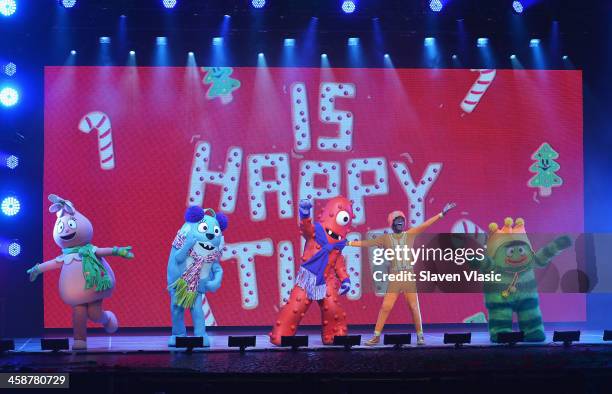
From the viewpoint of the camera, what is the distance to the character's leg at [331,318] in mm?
6449

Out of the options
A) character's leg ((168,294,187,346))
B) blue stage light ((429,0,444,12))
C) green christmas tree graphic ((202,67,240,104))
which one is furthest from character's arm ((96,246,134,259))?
blue stage light ((429,0,444,12))

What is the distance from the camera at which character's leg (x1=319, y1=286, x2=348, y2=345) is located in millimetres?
6449

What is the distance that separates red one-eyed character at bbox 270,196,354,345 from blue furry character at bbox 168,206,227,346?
0.71 meters

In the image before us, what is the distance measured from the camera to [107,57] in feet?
24.8

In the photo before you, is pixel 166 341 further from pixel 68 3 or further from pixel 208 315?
pixel 68 3

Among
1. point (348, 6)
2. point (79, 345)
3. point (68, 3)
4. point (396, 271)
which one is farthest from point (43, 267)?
point (348, 6)

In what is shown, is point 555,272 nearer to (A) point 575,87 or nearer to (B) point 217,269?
(A) point 575,87

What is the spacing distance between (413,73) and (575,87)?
1.78 metres

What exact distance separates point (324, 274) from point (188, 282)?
1172 mm

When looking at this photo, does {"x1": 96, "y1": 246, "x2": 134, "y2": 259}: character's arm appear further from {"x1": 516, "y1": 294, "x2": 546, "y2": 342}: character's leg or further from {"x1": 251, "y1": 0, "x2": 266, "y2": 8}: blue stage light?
{"x1": 516, "y1": 294, "x2": 546, "y2": 342}: character's leg

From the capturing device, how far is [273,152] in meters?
7.61

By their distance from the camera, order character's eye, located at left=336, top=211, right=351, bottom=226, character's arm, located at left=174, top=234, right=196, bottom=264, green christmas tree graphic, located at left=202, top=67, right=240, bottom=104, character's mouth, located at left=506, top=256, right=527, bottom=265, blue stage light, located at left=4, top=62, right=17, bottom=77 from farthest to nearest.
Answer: green christmas tree graphic, located at left=202, top=67, right=240, bottom=104
blue stage light, located at left=4, top=62, right=17, bottom=77
character's mouth, located at left=506, top=256, right=527, bottom=265
character's eye, located at left=336, top=211, right=351, bottom=226
character's arm, located at left=174, top=234, right=196, bottom=264

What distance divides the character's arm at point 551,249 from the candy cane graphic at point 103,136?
4.25 meters

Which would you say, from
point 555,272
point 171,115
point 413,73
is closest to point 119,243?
point 171,115
